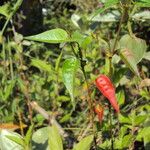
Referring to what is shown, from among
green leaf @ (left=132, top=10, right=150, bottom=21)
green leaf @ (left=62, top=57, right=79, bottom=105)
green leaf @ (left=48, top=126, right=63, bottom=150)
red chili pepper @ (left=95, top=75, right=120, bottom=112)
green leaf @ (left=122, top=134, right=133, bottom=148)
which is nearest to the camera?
green leaf @ (left=62, top=57, right=79, bottom=105)

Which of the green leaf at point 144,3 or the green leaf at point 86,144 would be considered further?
the green leaf at point 86,144

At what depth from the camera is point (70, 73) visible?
83cm

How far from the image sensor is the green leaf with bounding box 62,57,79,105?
802 mm

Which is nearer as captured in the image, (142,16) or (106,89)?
(106,89)

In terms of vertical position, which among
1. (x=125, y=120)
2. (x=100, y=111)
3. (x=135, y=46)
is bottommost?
(x=125, y=120)

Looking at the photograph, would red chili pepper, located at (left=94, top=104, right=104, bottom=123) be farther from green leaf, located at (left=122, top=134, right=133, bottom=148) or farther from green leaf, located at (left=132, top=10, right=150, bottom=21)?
green leaf, located at (left=132, top=10, right=150, bottom=21)

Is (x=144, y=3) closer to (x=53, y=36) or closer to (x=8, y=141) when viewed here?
(x=53, y=36)

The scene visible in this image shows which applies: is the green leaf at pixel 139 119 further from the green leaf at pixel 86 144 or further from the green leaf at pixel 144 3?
the green leaf at pixel 144 3

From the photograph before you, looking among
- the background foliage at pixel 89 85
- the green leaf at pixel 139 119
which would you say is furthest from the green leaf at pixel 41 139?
the green leaf at pixel 139 119

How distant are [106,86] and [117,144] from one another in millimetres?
292

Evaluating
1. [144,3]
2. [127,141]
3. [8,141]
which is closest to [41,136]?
[8,141]

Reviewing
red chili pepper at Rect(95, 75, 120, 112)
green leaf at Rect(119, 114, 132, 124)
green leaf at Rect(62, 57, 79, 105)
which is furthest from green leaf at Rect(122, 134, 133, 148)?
green leaf at Rect(62, 57, 79, 105)

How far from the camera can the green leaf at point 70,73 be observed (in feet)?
2.63

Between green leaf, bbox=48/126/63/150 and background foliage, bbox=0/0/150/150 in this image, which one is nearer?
background foliage, bbox=0/0/150/150
